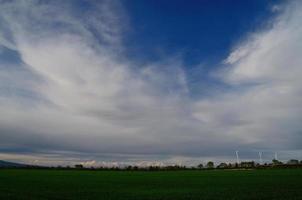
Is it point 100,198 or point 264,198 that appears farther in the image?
point 100,198

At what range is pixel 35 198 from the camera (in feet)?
69.3

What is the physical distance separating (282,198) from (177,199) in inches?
245

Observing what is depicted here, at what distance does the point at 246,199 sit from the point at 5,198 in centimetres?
1480

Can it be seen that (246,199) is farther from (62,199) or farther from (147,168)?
(147,168)

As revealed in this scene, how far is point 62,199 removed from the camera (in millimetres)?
21016

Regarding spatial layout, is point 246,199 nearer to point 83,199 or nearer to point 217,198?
point 217,198

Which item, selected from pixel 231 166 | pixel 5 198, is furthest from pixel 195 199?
pixel 231 166

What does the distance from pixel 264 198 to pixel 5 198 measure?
15948mm

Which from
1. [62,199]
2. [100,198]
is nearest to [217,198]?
[100,198]

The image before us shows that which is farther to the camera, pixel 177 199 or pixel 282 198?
pixel 177 199

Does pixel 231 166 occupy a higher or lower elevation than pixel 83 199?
higher

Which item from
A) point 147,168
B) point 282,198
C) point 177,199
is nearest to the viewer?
point 282,198

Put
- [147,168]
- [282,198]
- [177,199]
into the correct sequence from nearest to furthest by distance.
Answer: [282,198], [177,199], [147,168]

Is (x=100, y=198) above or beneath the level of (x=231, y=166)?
beneath
